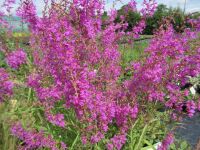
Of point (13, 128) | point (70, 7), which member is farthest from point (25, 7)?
point (13, 128)

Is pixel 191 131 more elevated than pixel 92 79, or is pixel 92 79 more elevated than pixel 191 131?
pixel 92 79

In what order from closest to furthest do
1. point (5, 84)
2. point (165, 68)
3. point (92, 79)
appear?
point (92, 79) → point (165, 68) → point (5, 84)

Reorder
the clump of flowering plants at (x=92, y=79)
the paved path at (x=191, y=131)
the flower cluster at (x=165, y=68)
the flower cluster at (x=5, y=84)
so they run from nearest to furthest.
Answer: the clump of flowering plants at (x=92, y=79)
the flower cluster at (x=165, y=68)
the flower cluster at (x=5, y=84)
the paved path at (x=191, y=131)

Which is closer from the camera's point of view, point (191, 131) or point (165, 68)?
point (165, 68)

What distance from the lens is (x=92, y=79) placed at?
376cm

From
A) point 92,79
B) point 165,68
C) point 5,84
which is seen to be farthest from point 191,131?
point 5,84

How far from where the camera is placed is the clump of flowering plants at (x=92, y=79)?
11.4ft

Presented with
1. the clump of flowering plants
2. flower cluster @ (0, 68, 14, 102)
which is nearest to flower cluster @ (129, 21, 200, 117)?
the clump of flowering plants

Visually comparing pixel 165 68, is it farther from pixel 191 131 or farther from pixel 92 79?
pixel 191 131

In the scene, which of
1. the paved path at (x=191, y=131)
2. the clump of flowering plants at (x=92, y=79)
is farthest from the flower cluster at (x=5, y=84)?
the paved path at (x=191, y=131)

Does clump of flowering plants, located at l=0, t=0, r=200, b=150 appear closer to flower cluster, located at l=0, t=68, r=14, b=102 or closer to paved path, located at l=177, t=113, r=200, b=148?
flower cluster, located at l=0, t=68, r=14, b=102

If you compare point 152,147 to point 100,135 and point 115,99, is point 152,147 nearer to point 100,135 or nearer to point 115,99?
point 115,99

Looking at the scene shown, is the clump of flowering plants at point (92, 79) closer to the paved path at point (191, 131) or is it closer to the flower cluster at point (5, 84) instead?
the flower cluster at point (5, 84)

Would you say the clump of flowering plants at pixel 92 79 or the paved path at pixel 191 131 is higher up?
the clump of flowering plants at pixel 92 79
